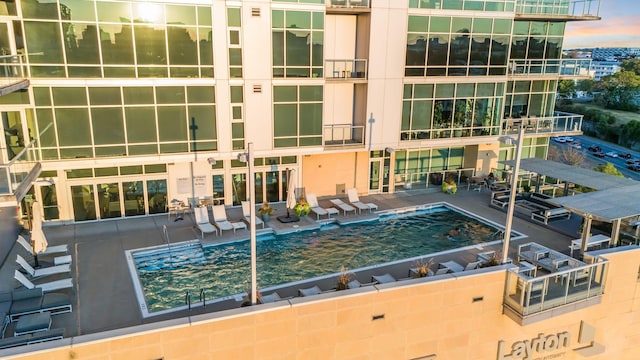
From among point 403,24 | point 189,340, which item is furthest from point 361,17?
point 189,340

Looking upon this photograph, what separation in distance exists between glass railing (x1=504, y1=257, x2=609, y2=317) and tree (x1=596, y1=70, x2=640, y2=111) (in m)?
80.6

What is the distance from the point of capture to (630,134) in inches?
2452

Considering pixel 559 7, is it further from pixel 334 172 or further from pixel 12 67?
pixel 12 67

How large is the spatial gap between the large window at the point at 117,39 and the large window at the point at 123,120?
717mm

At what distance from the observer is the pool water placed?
14055mm

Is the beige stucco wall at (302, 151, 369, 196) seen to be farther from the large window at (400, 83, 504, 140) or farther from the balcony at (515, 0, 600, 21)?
the balcony at (515, 0, 600, 21)

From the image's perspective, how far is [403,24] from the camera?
70.1 ft

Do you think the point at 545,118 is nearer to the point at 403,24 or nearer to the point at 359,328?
the point at 403,24

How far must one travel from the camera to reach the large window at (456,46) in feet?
71.6

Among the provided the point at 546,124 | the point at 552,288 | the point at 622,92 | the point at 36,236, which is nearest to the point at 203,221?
the point at 36,236

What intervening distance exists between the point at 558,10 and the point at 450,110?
27.9 feet

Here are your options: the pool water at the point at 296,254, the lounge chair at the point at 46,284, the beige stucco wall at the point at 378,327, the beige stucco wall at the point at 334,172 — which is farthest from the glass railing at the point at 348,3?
the lounge chair at the point at 46,284

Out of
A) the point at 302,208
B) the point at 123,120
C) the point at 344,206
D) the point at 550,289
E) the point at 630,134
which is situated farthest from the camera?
the point at 630,134

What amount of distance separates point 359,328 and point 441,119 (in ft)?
46.4
